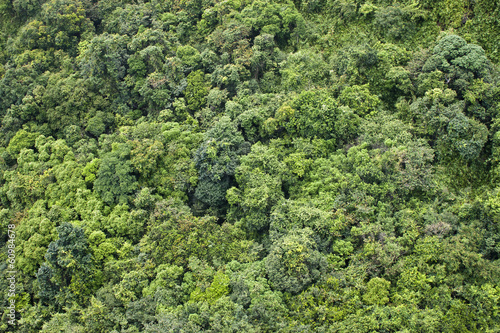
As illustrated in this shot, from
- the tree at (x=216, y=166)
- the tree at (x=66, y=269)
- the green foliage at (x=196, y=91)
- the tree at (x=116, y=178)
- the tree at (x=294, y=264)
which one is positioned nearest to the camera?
the tree at (x=294, y=264)

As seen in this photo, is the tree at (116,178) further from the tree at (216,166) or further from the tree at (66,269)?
the tree at (216,166)

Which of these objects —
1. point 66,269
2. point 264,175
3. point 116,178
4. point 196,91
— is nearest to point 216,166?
point 264,175

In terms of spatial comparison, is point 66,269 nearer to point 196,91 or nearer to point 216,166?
point 216,166

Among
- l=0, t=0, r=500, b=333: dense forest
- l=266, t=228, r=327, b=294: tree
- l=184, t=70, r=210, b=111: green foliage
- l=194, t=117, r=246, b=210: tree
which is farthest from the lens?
l=184, t=70, r=210, b=111: green foliage

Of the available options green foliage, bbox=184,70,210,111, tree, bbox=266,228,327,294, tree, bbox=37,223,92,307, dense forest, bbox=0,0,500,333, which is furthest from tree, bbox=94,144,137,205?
tree, bbox=266,228,327,294

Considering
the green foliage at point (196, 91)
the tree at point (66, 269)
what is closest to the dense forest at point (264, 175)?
the tree at point (66, 269)

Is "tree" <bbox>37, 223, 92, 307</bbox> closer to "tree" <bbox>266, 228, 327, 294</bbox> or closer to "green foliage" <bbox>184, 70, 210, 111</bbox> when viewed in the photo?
"tree" <bbox>266, 228, 327, 294</bbox>

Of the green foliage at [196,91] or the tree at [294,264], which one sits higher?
the green foliage at [196,91]

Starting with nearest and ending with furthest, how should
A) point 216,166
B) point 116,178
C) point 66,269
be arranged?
point 66,269 → point 216,166 → point 116,178

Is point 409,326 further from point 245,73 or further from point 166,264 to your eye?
point 245,73
